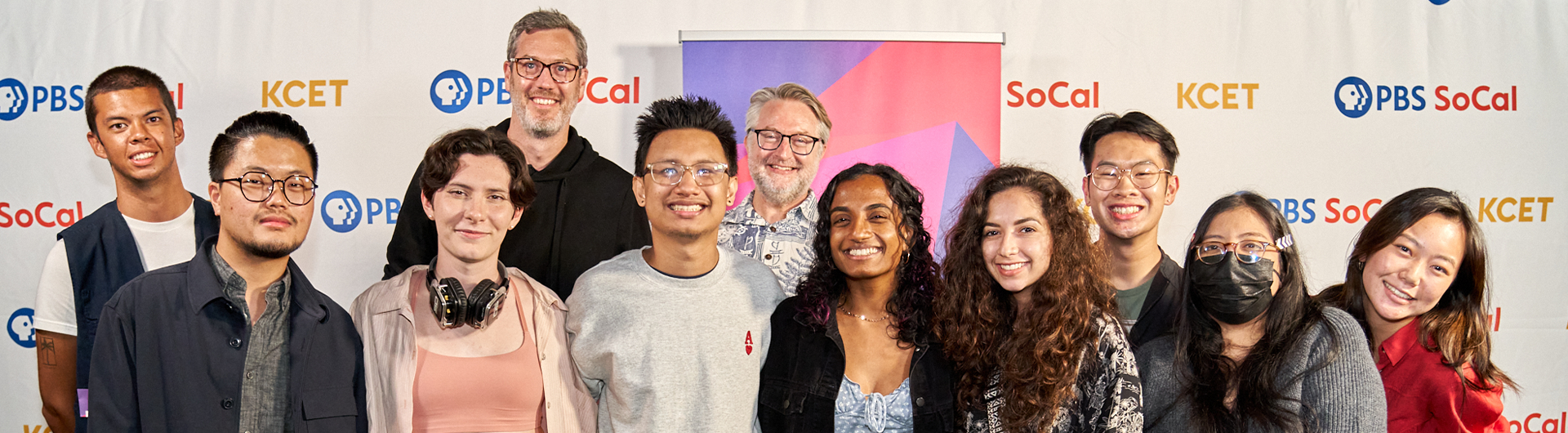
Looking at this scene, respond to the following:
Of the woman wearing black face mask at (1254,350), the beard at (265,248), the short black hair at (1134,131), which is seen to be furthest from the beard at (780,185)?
the beard at (265,248)

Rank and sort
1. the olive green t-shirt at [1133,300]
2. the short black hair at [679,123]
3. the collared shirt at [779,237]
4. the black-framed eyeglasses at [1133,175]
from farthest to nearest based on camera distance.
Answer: the collared shirt at [779,237]
the black-framed eyeglasses at [1133,175]
the olive green t-shirt at [1133,300]
the short black hair at [679,123]

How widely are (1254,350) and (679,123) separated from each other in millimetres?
1877

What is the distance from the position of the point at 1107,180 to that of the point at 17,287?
5.24 metres

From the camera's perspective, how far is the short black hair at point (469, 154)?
262 centimetres

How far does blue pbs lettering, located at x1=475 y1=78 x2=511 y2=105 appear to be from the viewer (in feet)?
13.7

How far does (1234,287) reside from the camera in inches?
94.3

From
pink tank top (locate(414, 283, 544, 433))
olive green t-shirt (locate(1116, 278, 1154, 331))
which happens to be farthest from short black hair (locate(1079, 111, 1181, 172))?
pink tank top (locate(414, 283, 544, 433))

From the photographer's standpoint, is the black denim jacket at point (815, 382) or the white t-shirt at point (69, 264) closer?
the black denim jacket at point (815, 382)

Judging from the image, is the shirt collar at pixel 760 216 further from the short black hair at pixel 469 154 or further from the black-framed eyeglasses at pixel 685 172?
the short black hair at pixel 469 154

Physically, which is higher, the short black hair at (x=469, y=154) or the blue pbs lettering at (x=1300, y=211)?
the short black hair at (x=469, y=154)

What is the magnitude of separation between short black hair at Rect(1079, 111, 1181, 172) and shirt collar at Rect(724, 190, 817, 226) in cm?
114

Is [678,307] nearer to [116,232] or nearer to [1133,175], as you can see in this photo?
[1133,175]

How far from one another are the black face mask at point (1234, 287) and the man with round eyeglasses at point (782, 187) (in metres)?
1.42

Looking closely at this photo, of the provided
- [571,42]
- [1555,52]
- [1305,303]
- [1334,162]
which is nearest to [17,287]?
[571,42]
